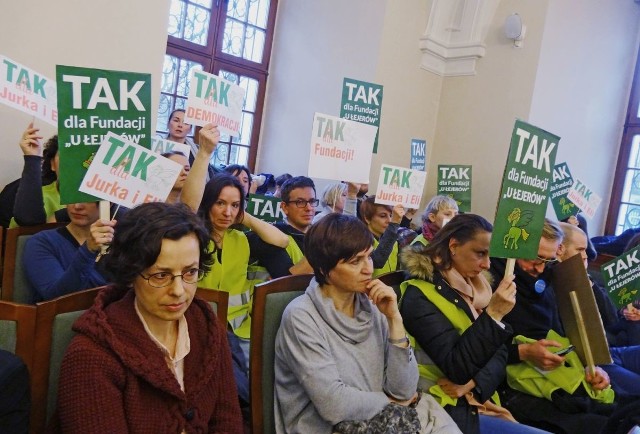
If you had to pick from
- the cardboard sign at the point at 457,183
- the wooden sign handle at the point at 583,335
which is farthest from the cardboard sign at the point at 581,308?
the cardboard sign at the point at 457,183

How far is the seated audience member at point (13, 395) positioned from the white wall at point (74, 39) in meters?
2.55

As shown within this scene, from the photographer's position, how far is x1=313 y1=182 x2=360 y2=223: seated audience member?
3.54 m

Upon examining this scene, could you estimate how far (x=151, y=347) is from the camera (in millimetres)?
1409

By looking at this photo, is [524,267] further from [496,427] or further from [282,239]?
[282,239]

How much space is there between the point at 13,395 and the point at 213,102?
1914mm

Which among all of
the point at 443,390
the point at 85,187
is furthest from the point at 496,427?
the point at 85,187

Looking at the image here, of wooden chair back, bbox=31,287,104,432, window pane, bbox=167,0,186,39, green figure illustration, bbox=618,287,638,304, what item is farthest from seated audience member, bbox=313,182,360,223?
window pane, bbox=167,0,186,39

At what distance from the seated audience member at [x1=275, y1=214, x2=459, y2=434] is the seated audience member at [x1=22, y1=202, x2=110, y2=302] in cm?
62

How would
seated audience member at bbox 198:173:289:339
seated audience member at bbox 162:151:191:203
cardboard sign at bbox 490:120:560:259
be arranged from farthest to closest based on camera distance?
1. seated audience member at bbox 162:151:191:203
2. seated audience member at bbox 198:173:289:339
3. cardboard sign at bbox 490:120:560:259

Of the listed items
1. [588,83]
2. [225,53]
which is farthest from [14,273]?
[588,83]

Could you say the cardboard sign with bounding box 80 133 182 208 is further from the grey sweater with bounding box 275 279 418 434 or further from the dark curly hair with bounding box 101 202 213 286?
the grey sweater with bounding box 275 279 418 434

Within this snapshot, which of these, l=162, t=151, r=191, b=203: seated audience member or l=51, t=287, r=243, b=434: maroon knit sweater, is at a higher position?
l=162, t=151, r=191, b=203: seated audience member

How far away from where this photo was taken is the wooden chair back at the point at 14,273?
2.10 metres

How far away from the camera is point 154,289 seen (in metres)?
1.42
